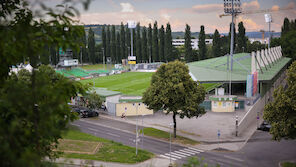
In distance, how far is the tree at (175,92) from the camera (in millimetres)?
31812

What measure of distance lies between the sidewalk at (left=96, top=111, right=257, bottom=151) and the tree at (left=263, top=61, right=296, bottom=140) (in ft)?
20.3

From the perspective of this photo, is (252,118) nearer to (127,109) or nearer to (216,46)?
(127,109)

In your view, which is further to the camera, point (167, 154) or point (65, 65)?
point (65, 65)

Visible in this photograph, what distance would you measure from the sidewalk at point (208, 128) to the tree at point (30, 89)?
85.2ft

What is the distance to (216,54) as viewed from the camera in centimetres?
10338

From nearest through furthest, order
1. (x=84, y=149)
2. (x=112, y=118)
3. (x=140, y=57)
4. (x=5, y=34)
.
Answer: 1. (x=5, y=34)
2. (x=84, y=149)
3. (x=112, y=118)
4. (x=140, y=57)

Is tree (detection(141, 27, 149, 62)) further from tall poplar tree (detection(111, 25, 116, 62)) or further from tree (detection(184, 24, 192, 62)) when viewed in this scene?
tree (detection(184, 24, 192, 62))

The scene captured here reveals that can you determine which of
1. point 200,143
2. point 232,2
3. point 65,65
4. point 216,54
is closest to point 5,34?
point 200,143

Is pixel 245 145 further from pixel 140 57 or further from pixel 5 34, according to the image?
pixel 140 57

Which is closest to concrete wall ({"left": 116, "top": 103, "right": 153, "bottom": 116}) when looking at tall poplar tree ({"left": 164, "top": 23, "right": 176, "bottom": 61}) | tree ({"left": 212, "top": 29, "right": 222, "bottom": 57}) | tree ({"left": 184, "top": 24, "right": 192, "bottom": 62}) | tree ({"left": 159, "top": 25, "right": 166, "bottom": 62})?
tree ({"left": 184, "top": 24, "right": 192, "bottom": 62})

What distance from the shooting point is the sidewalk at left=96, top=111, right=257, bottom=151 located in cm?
3216

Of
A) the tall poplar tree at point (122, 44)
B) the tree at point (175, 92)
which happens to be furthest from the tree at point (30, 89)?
the tall poplar tree at point (122, 44)

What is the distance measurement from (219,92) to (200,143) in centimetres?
1733

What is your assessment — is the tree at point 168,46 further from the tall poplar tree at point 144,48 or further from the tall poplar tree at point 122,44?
the tall poplar tree at point 122,44
